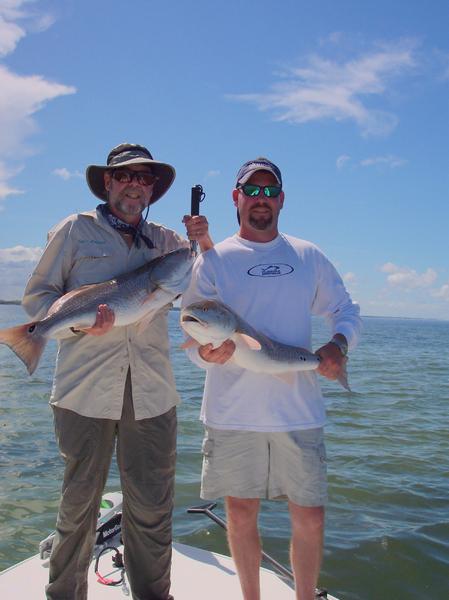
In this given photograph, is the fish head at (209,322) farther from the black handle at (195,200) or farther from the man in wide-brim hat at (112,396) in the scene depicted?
the black handle at (195,200)

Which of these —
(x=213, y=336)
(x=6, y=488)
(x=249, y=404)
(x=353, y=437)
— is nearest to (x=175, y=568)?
(x=249, y=404)

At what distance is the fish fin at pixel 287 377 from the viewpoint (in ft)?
12.8

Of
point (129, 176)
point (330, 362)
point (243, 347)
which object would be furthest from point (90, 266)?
point (330, 362)

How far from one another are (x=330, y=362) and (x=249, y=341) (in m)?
0.63

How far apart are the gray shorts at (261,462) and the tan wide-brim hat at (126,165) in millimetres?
1986

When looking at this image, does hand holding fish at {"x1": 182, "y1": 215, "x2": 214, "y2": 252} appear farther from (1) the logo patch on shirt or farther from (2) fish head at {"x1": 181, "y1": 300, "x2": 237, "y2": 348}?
(2) fish head at {"x1": 181, "y1": 300, "x2": 237, "y2": 348}

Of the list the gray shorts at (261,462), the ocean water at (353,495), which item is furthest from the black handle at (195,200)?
the ocean water at (353,495)

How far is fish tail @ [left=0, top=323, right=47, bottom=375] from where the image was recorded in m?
3.55

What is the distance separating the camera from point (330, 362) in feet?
12.7

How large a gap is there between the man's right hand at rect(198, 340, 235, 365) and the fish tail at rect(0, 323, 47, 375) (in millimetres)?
1063

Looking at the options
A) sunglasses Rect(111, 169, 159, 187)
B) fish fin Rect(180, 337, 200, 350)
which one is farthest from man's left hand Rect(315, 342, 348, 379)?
sunglasses Rect(111, 169, 159, 187)

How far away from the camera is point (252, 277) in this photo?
4.09 metres

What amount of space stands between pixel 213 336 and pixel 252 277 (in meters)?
0.65

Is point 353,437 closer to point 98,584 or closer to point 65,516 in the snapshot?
point 98,584
